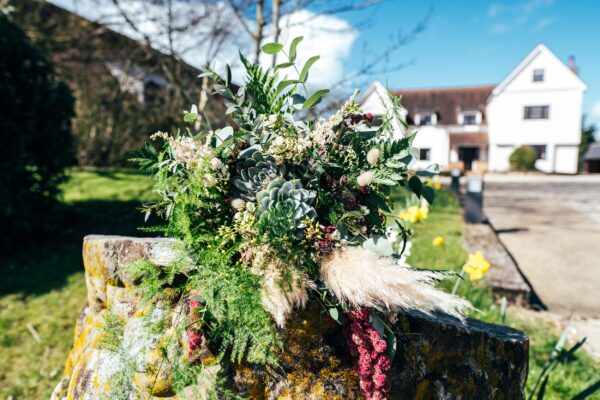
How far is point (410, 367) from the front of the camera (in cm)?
163

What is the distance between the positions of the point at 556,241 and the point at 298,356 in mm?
9295

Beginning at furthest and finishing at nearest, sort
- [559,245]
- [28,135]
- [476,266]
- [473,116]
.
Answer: [473,116]
[559,245]
[28,135]
[476,266]

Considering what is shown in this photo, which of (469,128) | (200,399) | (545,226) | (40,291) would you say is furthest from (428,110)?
(200,399)

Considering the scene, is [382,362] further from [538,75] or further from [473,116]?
[473,116]

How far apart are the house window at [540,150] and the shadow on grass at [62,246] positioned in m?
33.0

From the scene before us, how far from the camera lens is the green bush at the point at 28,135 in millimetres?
6129

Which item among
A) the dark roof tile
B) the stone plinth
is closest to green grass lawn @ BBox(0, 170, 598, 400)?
the stone plinth

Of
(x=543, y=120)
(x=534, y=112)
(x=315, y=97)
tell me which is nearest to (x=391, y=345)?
(x=315, y=97)

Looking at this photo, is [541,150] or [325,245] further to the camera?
[541,150]

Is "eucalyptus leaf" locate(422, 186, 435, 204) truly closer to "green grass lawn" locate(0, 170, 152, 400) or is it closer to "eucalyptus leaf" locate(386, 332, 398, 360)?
"eucalyptus leaf" locate(386, 332, 398, 360)

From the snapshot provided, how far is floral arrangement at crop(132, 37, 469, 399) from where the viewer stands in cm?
133

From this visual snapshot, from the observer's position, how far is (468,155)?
119 ft

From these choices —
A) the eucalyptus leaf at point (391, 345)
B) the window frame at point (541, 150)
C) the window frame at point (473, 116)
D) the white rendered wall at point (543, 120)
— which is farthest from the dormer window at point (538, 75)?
the eucalyptus leaf at point (391, 345)

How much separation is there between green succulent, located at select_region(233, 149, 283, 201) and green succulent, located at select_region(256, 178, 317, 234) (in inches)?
1.8
